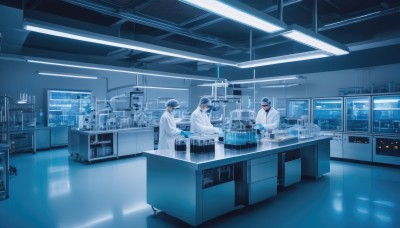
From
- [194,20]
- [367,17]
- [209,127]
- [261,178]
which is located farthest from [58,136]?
[367,17]

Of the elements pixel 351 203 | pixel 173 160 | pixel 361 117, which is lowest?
pixel 351 203

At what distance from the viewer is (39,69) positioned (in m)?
7.67

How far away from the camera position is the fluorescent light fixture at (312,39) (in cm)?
263

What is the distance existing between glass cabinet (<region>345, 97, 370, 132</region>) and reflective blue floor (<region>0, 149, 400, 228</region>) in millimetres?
1284

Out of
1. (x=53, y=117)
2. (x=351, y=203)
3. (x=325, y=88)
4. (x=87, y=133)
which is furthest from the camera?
(x=53, y=117)

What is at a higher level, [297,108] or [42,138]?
[297,108]

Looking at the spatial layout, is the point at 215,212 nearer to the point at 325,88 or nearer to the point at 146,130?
the point at 146,130

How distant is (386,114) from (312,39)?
431 centimetres

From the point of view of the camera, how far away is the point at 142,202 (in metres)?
3.52

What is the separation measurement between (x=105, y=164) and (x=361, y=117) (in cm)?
656

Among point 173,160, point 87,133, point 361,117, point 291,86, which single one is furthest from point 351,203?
point 87,133

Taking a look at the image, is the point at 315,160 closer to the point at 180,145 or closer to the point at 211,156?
the point at 211,156

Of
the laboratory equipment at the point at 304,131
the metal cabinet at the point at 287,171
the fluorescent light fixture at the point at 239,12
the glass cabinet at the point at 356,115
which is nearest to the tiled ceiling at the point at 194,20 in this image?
the fluorescent light fixture at the point at 239,12

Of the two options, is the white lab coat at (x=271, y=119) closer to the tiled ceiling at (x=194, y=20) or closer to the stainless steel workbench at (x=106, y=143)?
the tiled ceiling at (x=194, y=20)
